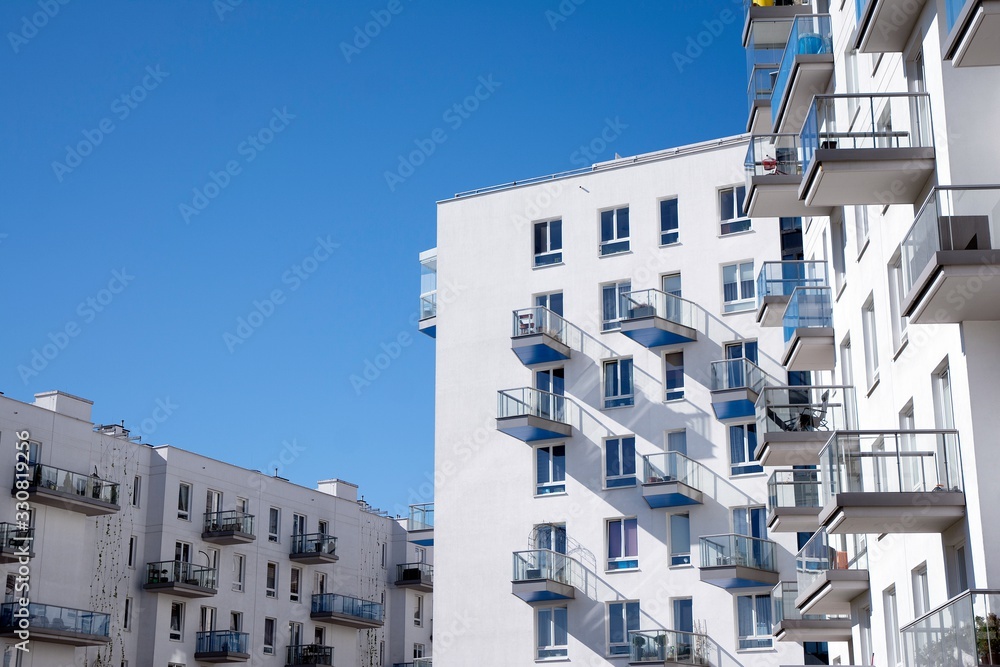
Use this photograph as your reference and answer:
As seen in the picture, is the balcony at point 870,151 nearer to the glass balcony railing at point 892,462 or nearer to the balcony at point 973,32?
the balcony at point 973,32

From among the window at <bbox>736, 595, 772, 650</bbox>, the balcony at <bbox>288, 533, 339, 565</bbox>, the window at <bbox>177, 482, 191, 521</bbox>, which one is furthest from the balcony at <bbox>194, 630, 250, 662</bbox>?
the window at <bbox>736, 595, 772, 650</bbox>

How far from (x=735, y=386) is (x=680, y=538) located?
4.92m

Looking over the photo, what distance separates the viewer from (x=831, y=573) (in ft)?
81.9

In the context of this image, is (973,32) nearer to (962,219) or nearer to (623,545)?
(962,219)

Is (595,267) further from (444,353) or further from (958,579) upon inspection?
(958,579)

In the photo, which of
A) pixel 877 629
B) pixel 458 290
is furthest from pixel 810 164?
pixel 458 290

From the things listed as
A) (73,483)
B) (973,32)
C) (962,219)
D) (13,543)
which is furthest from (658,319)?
(973,32)

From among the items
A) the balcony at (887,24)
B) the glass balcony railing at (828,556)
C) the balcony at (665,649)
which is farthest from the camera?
the balcony at (665,649)

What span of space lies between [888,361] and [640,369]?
64.4ft

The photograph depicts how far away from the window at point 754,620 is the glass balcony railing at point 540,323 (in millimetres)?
9969

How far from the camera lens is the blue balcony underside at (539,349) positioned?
4206cm

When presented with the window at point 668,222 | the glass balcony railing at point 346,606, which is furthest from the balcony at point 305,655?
the window at point 668,222

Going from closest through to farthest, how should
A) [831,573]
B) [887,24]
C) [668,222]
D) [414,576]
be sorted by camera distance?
[887,24] → [831,573] → [668,222] → [414,576]

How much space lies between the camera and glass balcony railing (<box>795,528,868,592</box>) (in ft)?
82.1
